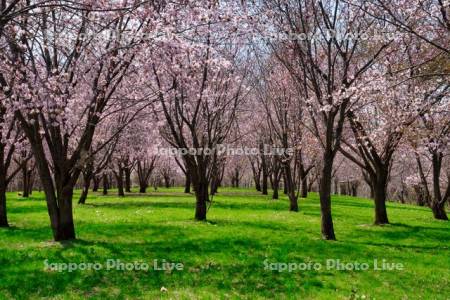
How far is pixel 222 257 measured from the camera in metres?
11.6

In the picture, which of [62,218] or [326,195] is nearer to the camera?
[62,218]

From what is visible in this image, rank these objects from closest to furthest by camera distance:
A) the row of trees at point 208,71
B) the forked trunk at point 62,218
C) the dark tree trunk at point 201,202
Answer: the row of trees at point 208,71, the forked trunk at point 62,218, the dark tree trunk at point 201,202

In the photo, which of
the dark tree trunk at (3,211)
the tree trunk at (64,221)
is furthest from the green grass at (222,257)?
the dark tree trunk at (3,211)

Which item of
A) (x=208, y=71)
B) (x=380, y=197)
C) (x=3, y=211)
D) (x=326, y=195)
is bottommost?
(x=3, y=211)

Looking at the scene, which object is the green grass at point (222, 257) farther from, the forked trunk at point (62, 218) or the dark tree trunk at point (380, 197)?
the dark tree trunk at point (380, 197)

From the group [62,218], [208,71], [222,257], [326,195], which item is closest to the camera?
[222,257]

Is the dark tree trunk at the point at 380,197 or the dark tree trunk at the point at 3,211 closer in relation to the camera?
the dark tree trunk at the point at 3,211

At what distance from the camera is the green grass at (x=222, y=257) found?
8625mm

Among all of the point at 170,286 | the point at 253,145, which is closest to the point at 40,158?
the point at 170,286

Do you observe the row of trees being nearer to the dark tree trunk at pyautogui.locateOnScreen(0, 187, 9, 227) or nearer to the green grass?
the dark tree trunk at pyautogui.locateOnScreen(0, 187, 9, 227)

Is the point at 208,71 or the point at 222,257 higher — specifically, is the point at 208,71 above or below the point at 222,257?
above

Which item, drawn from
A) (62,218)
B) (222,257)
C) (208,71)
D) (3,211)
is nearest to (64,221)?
(62,218)

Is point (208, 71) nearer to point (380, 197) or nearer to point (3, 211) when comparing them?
point (380, 197)

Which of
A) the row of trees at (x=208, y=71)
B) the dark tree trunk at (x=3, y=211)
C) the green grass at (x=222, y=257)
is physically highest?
the row of trees at (x=208, y=71)
